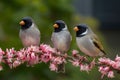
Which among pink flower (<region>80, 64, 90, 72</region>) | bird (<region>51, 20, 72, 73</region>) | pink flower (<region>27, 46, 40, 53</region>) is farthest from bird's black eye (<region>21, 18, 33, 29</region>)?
pink flower (<region>80, 64, 90, 72</region>)

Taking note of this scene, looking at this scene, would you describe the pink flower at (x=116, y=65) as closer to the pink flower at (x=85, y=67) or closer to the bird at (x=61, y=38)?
the pink flower at (x=85, y=67)

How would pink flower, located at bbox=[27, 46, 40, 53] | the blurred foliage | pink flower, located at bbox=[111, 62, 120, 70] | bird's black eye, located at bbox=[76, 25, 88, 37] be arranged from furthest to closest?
the blurred foliage
bird's black eye, located at bbox=[76, 25, 88, 37]
pink flower, located at bbox=[27, 46, 40, 53]
pink flower, located at bbox=[111, 62, 120, 70]

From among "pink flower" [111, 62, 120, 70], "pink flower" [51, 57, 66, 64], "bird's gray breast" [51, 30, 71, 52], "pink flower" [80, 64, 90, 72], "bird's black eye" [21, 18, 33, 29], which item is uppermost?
"bird's black eye" [21, 18, 33, 29]

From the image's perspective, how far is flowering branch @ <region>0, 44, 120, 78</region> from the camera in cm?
456

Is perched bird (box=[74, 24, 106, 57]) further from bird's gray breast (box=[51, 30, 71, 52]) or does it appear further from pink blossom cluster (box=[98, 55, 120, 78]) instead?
pink blossom cluster (box=[98, 55, 120, 78])

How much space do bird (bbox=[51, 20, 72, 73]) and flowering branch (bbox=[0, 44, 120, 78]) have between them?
0.27 meters

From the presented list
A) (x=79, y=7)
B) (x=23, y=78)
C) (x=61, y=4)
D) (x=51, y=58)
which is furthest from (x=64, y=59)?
(x=79, y=7)

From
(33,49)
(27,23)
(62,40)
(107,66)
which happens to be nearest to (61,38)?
(62,40)

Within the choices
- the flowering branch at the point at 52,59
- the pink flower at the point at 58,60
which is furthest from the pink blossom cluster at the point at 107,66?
the pink flower at the point at 58,60

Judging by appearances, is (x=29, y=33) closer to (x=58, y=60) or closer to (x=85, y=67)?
(x=58, y=60)

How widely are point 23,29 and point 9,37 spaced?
14.2 feet

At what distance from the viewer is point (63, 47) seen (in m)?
4.93

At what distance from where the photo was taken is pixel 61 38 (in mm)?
4973

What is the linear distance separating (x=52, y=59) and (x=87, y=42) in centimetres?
54
